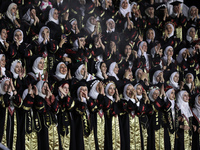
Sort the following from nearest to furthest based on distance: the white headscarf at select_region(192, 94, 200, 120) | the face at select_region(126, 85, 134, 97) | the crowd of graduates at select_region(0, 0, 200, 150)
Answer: the crowd of graduates at select_region(0, 0, 200, 150)
the face at select_region(126, 85, 134, 97)
the white headscarf at select_region(192, 94, 200, 120)

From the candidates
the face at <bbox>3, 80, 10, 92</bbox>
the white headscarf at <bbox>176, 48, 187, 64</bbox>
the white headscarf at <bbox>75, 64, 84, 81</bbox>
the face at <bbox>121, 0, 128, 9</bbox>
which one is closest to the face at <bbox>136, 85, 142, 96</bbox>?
the white headscarf at <bbox>75, 64, 84, 81</bbox>

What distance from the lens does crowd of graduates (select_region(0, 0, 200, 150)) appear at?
545 centimetres

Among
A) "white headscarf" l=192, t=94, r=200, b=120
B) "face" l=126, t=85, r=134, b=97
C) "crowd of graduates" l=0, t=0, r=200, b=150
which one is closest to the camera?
"crowd of graduates" l=0, t=0, r=200, b=150

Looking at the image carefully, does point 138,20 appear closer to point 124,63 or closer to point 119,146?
point 124,63

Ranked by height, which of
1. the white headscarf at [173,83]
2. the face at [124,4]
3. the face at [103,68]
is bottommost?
the white headscarf at [173,83]

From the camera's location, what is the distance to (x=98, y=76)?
628cm

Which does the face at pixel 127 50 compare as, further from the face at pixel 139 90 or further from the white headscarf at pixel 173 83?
the white headscarf at pixel 173 83

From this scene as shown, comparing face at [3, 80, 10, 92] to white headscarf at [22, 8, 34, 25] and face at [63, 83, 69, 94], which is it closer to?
face at [63, 83, 69, 94]

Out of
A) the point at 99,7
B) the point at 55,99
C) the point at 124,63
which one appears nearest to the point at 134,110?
the point at 124,63

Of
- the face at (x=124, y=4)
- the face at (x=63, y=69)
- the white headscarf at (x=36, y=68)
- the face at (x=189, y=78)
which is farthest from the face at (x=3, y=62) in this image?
the face at (x=189, y=78)

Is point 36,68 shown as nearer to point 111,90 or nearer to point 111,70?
point 111,90

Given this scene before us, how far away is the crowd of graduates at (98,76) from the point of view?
17.9 feet

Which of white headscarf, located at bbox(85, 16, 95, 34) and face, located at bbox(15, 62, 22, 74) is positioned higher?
white headscarf, located at bbox(85, 16, 95, 34)

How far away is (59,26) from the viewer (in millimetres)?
6117
